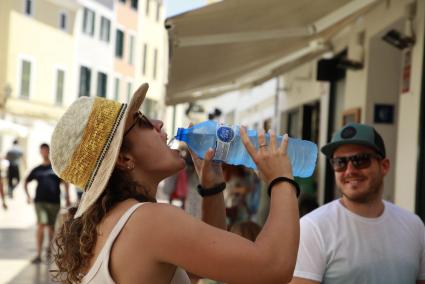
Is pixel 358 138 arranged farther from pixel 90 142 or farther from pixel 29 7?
pixel 29 7

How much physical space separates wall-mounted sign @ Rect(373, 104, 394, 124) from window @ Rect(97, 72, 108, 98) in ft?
109

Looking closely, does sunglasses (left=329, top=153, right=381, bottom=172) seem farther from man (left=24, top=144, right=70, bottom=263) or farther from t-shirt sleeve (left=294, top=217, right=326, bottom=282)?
man (left=24, top=144, right=70, bottom=263)

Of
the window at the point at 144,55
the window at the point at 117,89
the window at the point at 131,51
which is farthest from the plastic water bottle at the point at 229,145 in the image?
the window at the point at 144,55

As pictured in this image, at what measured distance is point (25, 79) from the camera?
33.5 meters

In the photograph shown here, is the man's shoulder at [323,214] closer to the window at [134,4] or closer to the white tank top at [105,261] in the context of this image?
the white tank top at [105,261]

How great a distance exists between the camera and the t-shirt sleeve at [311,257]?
300 centimetres

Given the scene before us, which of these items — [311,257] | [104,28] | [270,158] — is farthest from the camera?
[104,28]

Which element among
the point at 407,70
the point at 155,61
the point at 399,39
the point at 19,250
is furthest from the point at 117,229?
the point at 155,61

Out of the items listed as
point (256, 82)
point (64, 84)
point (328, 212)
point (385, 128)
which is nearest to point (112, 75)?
point (64, 84)

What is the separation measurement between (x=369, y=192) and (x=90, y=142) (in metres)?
1.51

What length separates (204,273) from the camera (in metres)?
1.91

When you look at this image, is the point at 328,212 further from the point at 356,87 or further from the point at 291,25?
the point at 356,87

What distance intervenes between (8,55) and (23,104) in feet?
7.81

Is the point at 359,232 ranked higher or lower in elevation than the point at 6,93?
lower
